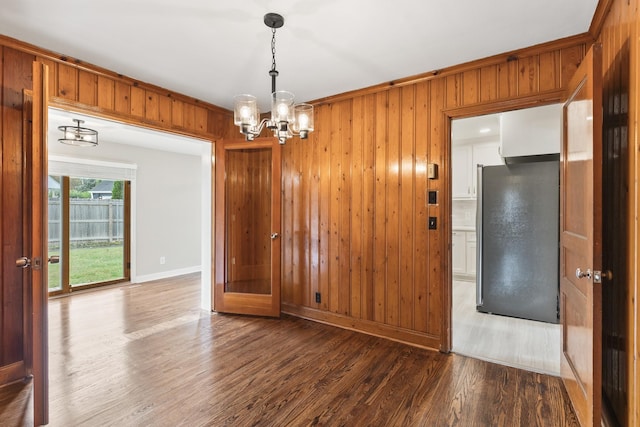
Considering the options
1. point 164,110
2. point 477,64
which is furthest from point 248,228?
point 477,64

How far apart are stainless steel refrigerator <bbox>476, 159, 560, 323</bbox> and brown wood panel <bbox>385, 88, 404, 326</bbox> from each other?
59.4 inches

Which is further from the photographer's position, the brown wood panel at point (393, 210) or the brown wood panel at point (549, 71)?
the brown wood panel at point (393, 210)

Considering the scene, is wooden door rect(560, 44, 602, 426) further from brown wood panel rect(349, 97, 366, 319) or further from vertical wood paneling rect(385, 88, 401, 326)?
brown wood panel rect(349, 97, 366, 319)

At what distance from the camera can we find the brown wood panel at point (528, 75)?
245 cm

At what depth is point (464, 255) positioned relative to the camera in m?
5.47

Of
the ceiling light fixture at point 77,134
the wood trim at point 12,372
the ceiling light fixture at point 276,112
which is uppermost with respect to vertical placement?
the ceiling light fixture at point 77,134

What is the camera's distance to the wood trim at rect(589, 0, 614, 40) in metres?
1.86

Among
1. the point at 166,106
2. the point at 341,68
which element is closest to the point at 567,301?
the point at 341,68

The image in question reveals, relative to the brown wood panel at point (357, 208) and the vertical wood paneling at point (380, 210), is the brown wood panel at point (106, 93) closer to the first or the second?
the brown wood panel at point (357, 208)

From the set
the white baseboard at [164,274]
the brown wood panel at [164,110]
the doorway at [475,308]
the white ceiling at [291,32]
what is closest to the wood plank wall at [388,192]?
the white ceiling at [291,32]

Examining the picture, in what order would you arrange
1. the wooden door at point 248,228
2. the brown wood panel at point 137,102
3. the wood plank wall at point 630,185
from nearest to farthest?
the wood plank wall at point 630,185, the brown wood panel at point 137,102, the wooden door at point 248,228

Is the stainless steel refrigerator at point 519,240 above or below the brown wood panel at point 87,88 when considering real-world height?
below

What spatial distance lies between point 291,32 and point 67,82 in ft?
6.40

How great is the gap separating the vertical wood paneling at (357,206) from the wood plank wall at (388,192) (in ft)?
0.03
